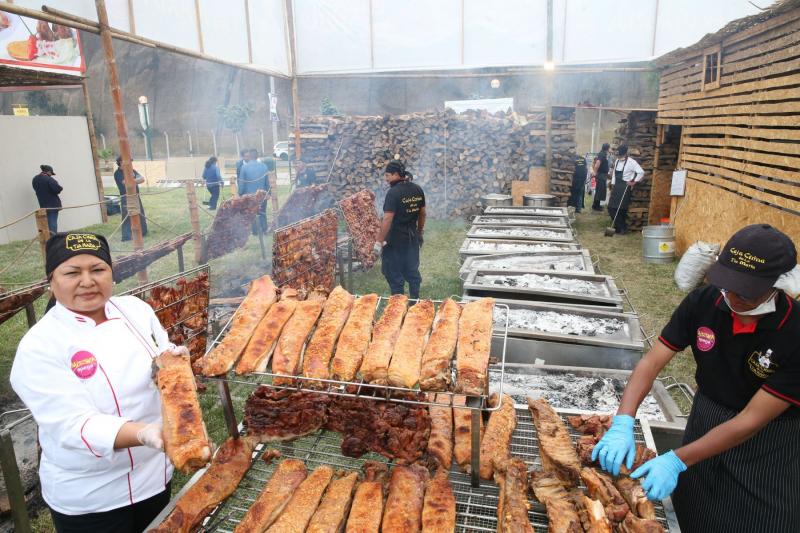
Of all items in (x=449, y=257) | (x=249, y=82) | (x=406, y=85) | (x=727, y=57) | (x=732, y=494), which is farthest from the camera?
(x=249, y=82)

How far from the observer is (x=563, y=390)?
14.8 ft

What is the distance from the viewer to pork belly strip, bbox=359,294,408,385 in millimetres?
2520

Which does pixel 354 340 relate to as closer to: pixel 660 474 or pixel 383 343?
pixel 383 343

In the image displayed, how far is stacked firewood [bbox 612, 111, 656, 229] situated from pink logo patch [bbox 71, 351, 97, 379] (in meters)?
15.3

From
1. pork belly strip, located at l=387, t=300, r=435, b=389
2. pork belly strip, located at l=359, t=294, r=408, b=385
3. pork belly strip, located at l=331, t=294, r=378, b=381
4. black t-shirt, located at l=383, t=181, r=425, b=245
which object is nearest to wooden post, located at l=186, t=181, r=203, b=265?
black t-shirt, located at l=383, t=181, r=425, b=245

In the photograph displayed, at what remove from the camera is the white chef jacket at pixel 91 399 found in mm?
2256

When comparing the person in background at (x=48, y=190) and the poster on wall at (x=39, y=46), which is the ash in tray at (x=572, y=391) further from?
the poster on wall at (x=39, y=46)

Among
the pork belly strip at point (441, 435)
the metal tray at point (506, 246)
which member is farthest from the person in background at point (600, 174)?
the pork belly strip at point (441, 435)

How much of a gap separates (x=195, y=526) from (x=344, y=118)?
54.6 ft

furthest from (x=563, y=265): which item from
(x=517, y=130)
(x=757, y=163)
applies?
(x=517, y=130)

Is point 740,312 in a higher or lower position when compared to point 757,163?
lower

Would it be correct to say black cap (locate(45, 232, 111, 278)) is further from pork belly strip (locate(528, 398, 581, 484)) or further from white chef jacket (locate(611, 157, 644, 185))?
white chef jacket (locate(611, 157, 644, 185))

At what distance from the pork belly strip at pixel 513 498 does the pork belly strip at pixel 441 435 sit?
356 mm

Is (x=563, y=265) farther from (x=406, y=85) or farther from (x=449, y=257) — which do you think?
(x=406, y=85)
